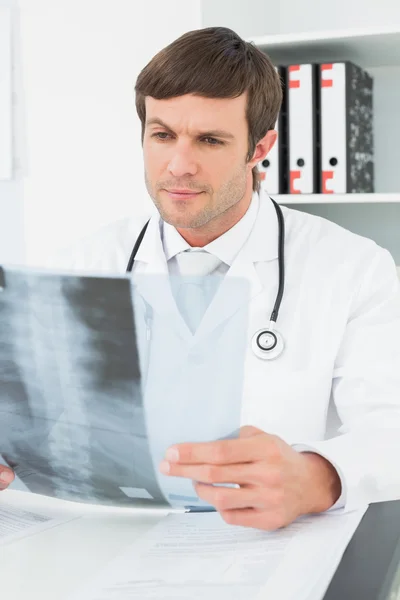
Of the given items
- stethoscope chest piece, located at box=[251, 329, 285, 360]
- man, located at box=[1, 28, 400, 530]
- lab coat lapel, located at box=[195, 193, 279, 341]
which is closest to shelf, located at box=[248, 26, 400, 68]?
man, located at box=[1, 28, 400, 530]

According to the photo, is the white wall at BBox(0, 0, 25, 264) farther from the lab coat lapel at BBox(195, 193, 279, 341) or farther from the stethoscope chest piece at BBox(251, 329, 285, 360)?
the stethoscope chest piece at BBox(251, 329, 285, 360)

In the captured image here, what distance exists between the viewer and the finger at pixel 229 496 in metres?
0.65

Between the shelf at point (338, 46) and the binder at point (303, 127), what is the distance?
60mm

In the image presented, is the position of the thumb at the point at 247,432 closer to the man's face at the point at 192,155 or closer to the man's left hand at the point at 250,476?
the man's left hand at the point at 250,476

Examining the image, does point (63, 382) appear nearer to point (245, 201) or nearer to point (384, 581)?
point (384, 581)

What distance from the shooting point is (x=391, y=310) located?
3.56ft

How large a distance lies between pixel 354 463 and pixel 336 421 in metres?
0.43

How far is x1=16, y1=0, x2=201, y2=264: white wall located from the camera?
1.83 meters

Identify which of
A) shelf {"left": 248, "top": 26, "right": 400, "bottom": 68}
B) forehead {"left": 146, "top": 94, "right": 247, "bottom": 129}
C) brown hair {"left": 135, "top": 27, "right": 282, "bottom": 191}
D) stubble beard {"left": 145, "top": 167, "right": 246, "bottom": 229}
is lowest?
stubble beard {"left": 145, "top": 167, "right": 246, "bottom": 229}

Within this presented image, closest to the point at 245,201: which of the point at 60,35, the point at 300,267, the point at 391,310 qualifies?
the point at 300,267

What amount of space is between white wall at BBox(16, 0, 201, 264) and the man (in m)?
0.61

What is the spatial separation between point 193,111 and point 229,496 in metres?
0.61

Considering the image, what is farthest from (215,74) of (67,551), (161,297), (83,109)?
(83,109)

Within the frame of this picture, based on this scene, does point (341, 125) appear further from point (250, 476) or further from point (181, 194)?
point (250, 476)
